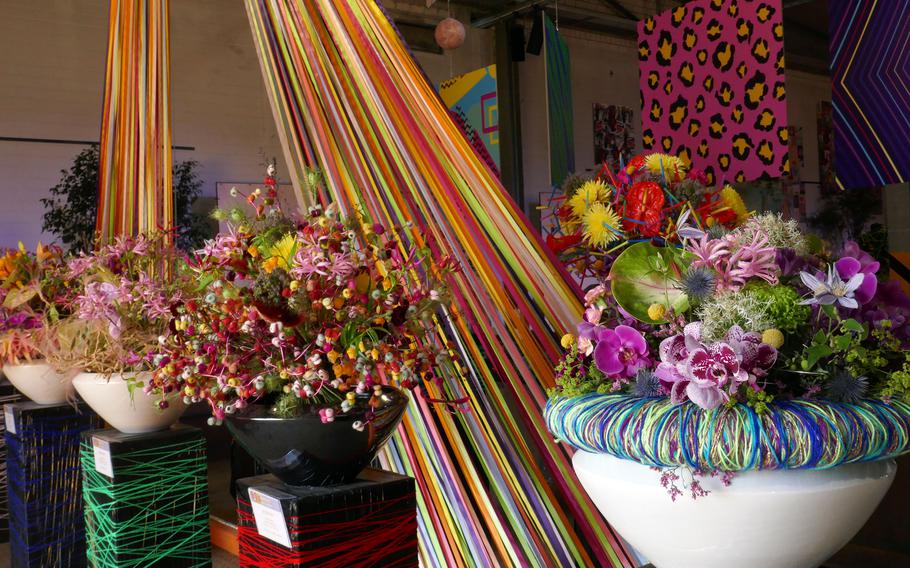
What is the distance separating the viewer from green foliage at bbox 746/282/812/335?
71cm

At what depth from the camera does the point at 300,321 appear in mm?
914

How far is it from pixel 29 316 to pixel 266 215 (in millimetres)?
1253

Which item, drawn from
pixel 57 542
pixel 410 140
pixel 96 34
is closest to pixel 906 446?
pixel 410 140

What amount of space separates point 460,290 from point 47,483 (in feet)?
3.87

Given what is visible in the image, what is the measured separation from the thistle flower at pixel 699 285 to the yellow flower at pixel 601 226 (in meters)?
0.40

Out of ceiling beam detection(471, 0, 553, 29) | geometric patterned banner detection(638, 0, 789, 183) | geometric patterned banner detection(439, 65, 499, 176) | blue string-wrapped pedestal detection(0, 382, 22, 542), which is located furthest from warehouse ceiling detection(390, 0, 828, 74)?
blue string-wrapped pedestal detection(0, 382, 22, 542)

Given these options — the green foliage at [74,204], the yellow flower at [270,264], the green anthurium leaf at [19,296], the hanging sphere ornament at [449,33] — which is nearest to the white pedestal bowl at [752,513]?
the yellow flower at [270,264]

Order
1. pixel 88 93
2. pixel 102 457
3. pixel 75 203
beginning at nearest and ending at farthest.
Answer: pixel 102 457 < pixel 75 203 < pixel 88 93

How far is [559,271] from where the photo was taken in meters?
1.20

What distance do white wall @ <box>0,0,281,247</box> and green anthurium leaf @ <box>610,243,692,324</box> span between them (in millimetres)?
5735

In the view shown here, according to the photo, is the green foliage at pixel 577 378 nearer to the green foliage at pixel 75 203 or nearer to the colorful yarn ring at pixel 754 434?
the colorful yarn ring at pixel 754 434

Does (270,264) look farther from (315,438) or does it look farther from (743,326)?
(743,326)

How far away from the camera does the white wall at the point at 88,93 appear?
564 cm

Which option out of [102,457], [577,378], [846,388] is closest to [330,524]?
[577,378]
